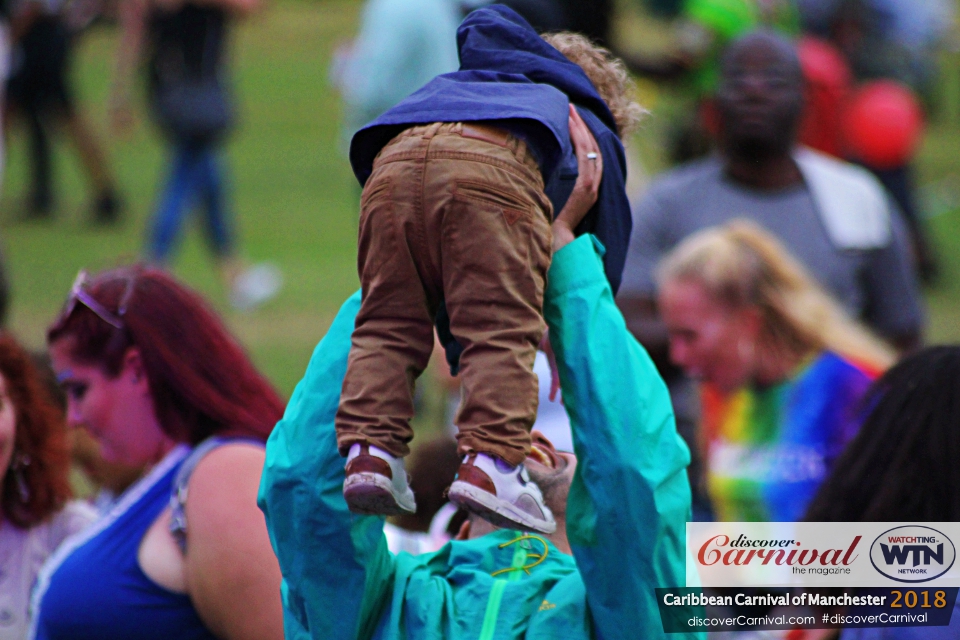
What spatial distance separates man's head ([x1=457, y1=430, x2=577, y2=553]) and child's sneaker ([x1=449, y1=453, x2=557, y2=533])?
33 cm

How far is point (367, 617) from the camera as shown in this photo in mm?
2123

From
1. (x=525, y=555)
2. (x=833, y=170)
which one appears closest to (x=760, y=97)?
(x=833, y=170)

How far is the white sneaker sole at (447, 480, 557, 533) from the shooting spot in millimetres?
1774

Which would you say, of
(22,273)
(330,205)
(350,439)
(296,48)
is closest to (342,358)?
(350,439)

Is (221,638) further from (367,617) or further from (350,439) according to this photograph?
(350,439)

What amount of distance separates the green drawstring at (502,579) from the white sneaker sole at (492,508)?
30 centimetres

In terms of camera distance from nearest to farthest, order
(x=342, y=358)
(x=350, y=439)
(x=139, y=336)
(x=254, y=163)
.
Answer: (x=350, y=439) → (x=342, y=358) → (x=139, y=336) → (x=254, y=163)

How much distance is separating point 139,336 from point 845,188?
2840mm

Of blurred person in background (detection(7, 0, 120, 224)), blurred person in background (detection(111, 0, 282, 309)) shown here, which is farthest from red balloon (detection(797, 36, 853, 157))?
blurred person in background (detection(7, 0, 120, 224))

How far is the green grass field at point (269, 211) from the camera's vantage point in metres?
8.27

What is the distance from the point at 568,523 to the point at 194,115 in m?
6.65

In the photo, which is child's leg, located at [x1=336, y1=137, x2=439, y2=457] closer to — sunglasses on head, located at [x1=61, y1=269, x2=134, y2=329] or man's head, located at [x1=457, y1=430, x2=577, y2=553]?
man's head, located at [x1=457, y1=430, x2=577, y2=553]

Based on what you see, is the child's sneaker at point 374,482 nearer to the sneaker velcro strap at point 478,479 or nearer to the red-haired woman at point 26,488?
the sneaker velcro strap at point 478,479

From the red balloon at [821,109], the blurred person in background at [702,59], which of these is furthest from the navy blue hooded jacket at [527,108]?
the red balloon at [821,109]
